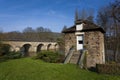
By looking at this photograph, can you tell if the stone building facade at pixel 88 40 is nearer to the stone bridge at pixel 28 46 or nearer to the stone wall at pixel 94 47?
the stone wall at pixel 94 47

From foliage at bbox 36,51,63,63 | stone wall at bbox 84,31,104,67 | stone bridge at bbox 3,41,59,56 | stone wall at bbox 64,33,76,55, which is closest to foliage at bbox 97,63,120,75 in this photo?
stone wall at bbox 84,31,104,67

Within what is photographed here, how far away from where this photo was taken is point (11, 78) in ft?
33.8

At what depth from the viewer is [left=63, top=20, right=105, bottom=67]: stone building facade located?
54.5ft

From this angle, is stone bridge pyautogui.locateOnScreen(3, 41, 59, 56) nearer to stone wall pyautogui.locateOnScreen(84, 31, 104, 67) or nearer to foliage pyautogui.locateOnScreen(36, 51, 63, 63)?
foliage pyautogui.locateOnScreen(36, 51, 63, 63)

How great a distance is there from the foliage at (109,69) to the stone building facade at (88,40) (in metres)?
2.99

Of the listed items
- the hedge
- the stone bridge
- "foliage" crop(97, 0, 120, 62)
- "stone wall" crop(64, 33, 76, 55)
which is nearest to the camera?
the hedge

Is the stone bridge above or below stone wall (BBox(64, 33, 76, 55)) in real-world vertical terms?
below

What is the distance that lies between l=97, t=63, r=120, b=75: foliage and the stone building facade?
2.99 meters

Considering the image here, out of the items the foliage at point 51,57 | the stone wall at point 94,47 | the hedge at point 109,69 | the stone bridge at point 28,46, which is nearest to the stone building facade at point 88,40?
the stone wall at point 94,47

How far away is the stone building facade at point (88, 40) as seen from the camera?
16.6m

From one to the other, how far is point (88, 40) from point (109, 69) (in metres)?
5.08

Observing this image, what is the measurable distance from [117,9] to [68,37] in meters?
9.50

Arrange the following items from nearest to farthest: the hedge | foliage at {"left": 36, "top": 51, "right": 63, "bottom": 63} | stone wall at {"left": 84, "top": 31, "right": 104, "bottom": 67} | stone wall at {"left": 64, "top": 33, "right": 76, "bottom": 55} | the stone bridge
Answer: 1. the hedge
2. stone wall at {"left": 84, "top": 31, "right": 104, "bottom": 67}
3. stone wall at {"left": 64, "top": 33, "right": 76, "bottom": 55}
4. foliage at {"left": 36, "top": 51, "right": 63, "bottom": 63}
5. the stone bridge

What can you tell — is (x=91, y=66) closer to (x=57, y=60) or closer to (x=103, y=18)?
(x=57, y=60)
